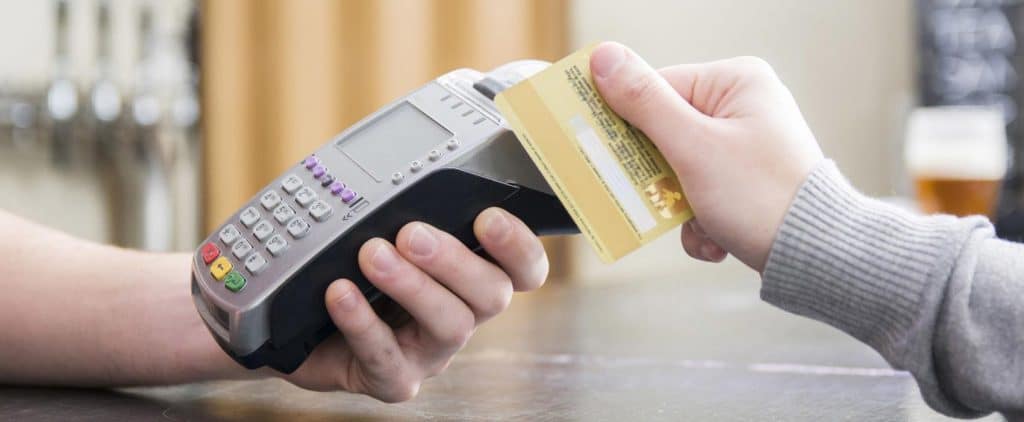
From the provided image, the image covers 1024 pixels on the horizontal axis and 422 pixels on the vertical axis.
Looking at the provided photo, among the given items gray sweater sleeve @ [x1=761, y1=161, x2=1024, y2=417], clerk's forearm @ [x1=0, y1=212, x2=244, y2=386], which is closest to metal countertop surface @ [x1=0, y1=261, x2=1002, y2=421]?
clerk's forearm @ [x1=0, y1=212, x2=244, y2=386]

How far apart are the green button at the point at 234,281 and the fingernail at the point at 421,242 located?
0.07 metres

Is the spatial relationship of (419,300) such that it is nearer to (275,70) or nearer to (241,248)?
(241,248)

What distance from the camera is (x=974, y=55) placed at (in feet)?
8.72

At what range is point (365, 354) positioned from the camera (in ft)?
1.63

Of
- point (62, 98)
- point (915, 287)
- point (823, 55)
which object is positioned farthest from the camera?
point (823, 55)

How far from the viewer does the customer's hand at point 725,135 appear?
410mm

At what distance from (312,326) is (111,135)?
125 centimetres

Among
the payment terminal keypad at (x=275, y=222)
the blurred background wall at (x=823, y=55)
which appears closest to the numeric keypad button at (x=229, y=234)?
the payment terminal keypad at (x=275, y=222)

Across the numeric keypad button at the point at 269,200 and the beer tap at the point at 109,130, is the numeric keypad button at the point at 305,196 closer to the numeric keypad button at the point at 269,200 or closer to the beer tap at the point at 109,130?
the numeric keypad button at the point at 269,200

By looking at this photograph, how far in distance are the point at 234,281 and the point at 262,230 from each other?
3 centimetres

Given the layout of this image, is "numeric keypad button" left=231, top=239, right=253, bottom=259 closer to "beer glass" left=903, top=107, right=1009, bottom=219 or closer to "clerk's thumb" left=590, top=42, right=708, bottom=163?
"clerk's thumb" left=590, top=42, right=708, bottom=163

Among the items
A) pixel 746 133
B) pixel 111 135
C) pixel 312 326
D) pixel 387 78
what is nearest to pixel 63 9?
pixel 111 135

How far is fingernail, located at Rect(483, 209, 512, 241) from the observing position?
18.5 inches

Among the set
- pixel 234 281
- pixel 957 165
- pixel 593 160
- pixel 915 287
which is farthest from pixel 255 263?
pixel 957 165
